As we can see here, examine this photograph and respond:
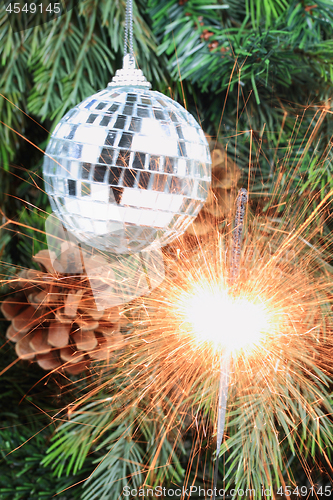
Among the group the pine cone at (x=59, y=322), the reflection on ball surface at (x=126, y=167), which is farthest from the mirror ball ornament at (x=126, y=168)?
the pine cone at (x=59, y=322)

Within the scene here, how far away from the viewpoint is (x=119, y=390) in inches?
19.5

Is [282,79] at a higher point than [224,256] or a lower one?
higher

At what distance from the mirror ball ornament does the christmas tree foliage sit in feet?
0.47

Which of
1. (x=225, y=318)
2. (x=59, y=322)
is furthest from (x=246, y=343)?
(x=59, y=322)

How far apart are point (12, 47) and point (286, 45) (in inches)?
12.0

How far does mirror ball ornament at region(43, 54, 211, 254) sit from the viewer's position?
320 millimetres

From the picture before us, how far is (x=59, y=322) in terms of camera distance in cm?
48

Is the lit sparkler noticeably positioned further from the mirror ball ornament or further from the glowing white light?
the mirror ball ornament

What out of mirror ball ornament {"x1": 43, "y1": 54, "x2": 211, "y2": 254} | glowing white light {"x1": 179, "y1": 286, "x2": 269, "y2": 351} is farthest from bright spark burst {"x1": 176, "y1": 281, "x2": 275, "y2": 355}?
mirror ball ornament {"x1": 43, "y1": 54, "x2": 211, "y2": 254}

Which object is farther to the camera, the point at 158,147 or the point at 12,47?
the point at 12,47

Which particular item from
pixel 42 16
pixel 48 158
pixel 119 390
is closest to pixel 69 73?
pixel 42 16

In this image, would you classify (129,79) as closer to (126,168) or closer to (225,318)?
(126,168)

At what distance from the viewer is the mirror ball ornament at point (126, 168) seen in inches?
12.6

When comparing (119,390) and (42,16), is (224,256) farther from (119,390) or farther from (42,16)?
(42,16)
